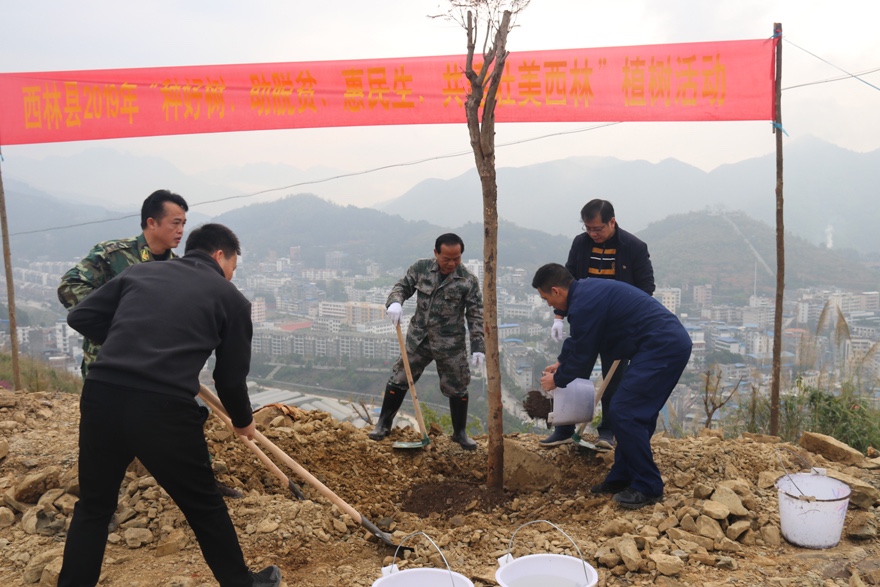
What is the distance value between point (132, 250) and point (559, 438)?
2.92 m

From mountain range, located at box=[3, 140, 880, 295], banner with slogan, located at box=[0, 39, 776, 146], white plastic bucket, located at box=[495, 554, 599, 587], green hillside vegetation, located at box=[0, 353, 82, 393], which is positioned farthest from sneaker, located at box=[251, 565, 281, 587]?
mountain range, located at box=[3, 140, 880, 295]

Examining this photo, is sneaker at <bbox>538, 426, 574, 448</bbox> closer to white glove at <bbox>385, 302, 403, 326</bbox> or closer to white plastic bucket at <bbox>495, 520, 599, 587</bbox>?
white glove at <bbox>385, 302, 403, 326</bbox>

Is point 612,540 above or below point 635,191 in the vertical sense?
below

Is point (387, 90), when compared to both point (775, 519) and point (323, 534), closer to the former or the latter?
point (323, 534)

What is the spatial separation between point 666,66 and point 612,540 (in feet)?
13.8

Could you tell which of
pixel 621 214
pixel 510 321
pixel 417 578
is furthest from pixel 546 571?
pixel 621 214

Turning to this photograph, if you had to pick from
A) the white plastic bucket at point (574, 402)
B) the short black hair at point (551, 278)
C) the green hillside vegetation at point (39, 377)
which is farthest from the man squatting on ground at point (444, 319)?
the green hillside vegetation at point (39, 377)

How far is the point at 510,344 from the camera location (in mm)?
7727

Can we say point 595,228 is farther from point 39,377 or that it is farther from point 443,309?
point 39,377

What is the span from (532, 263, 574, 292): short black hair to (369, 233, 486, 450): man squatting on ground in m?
0.84

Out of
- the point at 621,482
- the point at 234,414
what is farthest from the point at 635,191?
the point at 234,414

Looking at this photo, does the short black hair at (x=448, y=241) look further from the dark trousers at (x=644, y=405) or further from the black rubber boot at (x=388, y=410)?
the dark trousers at (x=644, y=405)

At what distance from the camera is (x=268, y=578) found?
2.56 meters

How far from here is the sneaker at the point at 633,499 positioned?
344 cm
